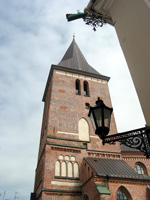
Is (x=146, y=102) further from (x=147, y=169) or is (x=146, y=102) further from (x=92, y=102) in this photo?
(x=147, y=169)

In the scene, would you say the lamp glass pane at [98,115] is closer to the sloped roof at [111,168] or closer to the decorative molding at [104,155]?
the sloped roof at [111,168]

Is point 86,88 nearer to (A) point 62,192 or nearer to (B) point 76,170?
(B) point 76,170

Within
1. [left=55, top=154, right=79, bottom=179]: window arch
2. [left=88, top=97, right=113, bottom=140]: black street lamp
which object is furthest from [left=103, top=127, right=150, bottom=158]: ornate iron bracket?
[left=55, top=154, right=79, bottom=179]: window arch

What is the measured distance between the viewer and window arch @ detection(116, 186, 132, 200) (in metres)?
10.9

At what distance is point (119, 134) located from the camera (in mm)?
3307

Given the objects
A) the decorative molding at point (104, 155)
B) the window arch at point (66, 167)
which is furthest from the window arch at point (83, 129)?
the window arch at point (66, 167)

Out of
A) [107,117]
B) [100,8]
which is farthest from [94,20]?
[107,117]

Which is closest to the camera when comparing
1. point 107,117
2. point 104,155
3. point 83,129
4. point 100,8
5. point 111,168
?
point 107,117

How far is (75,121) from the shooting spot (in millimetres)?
16016

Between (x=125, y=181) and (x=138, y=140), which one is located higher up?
(x=125, y=181)

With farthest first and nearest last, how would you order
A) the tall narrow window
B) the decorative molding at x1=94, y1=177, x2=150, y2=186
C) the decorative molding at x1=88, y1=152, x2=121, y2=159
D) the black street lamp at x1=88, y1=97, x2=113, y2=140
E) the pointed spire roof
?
the pointed spire roof < the tall narrow window < the decorative molding at x1=88, y1=152, x2=121, y2=159 < the decorative molding at x1=94, y1=177, x2=150, y2=186 < the black street lamp at x1=88, y1=97, x2=113, y2=140

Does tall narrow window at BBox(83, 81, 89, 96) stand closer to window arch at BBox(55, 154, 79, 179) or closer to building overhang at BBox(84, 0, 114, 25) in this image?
window arch at BBox(55, 154, 79, 179)

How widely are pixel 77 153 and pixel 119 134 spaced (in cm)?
1133

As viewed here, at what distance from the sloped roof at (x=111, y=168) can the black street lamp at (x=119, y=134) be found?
8708 millimetres
